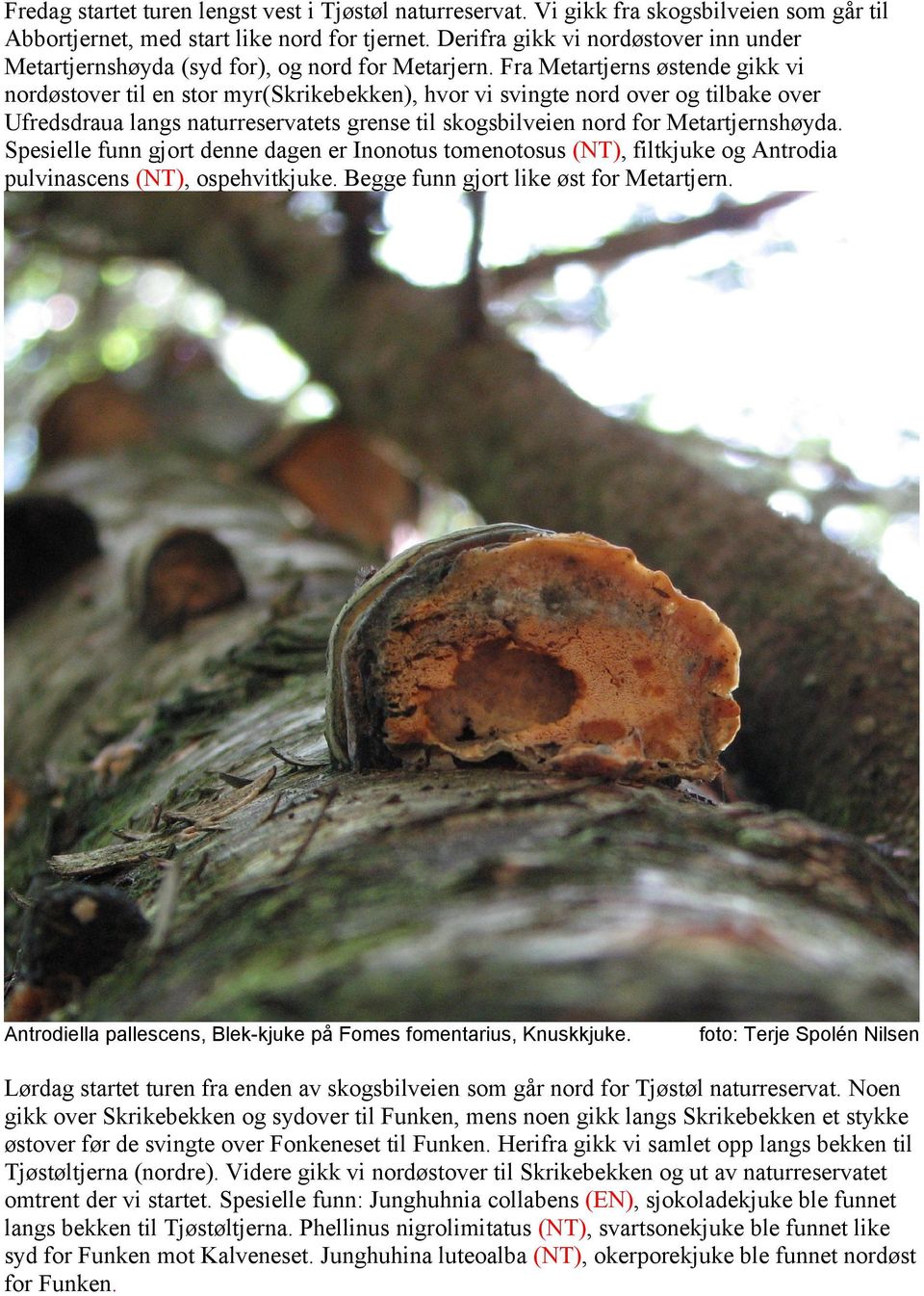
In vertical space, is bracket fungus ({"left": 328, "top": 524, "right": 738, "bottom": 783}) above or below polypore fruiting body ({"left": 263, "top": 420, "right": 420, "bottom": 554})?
below

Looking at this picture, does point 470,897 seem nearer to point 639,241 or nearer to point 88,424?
point 639,241

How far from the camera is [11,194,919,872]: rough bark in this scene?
8.25 ft

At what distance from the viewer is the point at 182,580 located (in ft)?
9.98

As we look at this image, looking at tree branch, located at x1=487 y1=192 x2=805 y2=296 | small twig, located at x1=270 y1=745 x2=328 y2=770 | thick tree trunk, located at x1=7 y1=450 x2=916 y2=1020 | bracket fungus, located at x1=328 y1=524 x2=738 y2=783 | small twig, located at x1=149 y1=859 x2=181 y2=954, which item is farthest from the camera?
tree branch, located at x1=487 y1=192 x2=805 y2=296

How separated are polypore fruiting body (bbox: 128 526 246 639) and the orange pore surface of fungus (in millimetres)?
1611

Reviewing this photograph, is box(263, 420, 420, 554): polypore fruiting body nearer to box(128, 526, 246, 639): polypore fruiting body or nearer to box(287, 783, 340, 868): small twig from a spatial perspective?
box(128, 526, 246, 639): polypore fruiting body

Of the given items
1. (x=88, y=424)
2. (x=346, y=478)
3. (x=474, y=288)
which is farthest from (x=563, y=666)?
(x=88, y=424)

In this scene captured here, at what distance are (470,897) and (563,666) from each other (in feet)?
1.91

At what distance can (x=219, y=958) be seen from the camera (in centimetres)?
114

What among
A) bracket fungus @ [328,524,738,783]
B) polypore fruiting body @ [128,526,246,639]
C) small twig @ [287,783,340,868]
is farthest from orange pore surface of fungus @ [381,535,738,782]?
polypore fruiting body @ [128,526,246,639]

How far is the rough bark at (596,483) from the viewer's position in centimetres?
252
